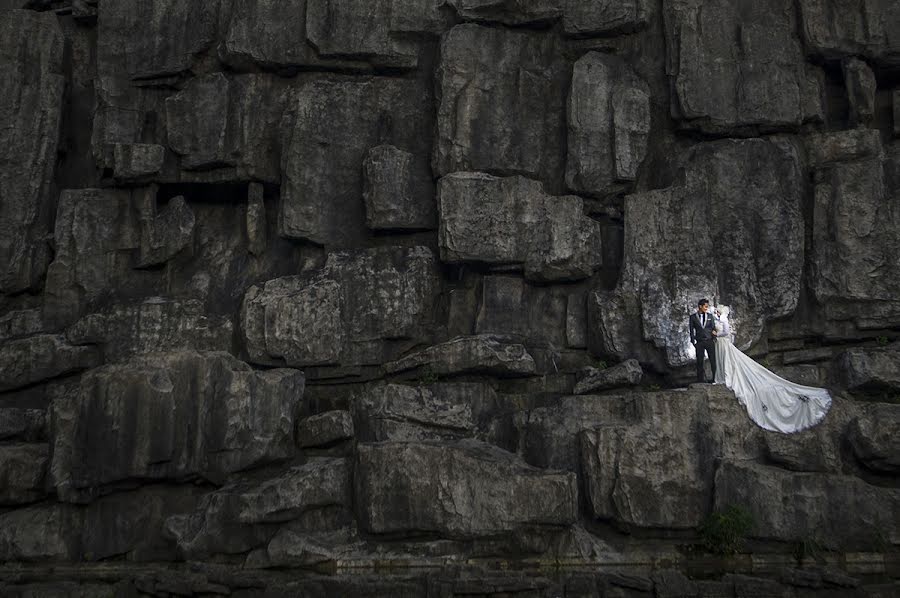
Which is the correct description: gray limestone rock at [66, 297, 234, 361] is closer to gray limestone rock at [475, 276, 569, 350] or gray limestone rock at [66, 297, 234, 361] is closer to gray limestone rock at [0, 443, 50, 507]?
gray limestone rock at [0, 443, 50, 507]

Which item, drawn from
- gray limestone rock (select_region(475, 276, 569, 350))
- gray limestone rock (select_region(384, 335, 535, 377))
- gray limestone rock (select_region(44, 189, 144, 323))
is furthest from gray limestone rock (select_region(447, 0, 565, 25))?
gray limestone rock (select_region(44, 189, 144, 323))

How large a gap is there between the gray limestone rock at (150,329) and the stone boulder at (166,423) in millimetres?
2452

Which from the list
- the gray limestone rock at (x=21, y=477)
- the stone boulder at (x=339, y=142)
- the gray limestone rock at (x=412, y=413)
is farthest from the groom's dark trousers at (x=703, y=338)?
the gray limestone rock at (x=21, y=477)

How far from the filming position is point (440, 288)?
2745 cm

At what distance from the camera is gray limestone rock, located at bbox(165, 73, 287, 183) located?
28156mm

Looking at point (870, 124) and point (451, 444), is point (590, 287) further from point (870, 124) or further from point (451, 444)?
point (870, 124)

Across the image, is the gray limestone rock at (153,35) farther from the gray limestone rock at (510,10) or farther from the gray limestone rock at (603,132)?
the gray limestone rock at (603,132)

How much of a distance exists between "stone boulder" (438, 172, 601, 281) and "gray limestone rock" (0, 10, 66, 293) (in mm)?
10706

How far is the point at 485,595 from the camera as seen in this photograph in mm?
18797


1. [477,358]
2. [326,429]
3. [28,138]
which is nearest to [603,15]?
[477,358]

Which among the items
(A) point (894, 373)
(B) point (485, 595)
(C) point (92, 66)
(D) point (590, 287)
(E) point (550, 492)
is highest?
(C) point (92, 66)

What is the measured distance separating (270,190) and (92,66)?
6840 millimetres

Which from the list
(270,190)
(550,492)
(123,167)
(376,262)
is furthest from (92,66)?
(550,492)

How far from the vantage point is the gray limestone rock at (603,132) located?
27656mm
